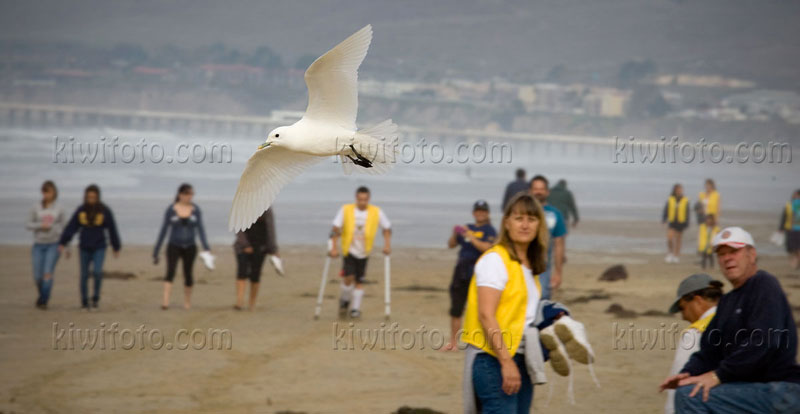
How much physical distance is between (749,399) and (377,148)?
2948 mm

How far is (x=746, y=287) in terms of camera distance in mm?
4805

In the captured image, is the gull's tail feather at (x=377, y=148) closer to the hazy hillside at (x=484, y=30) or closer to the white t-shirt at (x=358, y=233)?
the white t-shirt at (x=358, y=233)

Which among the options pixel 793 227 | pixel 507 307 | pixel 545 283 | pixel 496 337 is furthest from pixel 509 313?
pixel 793 227

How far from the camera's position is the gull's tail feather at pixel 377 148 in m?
6.65

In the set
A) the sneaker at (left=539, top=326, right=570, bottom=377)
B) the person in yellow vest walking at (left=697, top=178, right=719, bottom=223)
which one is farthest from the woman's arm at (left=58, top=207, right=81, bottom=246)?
the person in yellow vest walking at (left=697, top=178, right=719, bottom=223)

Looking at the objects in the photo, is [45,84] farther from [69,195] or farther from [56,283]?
[56,283]

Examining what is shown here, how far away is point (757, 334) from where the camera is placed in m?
4.69

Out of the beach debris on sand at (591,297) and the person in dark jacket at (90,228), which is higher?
the person in dark jacket at (90,228)

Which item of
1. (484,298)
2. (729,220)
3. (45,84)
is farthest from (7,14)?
(484,298)

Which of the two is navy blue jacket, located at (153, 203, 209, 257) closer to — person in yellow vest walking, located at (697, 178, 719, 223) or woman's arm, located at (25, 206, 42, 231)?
woman's arm, located at (25, 206, 42, 231)

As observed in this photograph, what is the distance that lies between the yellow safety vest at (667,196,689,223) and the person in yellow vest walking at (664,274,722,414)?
13579 mm

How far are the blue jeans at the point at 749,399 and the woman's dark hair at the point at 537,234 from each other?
945 millimetres

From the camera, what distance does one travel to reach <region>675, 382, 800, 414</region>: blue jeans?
185 inches

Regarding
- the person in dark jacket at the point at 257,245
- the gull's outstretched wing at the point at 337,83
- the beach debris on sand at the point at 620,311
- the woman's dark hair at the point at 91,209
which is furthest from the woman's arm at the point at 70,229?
the beach debris on sand at the point at 620,311
